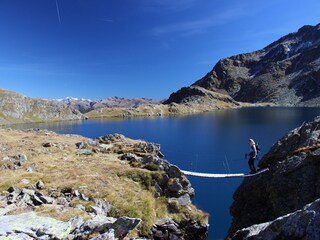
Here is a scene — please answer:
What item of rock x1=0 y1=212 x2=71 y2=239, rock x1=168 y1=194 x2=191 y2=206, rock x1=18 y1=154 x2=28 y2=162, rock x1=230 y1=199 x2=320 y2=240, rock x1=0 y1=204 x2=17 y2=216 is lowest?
rock x1=168 y1=194 x2=191 y2=206

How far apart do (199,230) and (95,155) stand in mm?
18101

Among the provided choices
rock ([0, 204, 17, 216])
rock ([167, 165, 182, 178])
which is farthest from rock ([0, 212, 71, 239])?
rock ([167, 165, 182, 178])

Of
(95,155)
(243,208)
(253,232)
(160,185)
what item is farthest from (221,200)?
(253,232)

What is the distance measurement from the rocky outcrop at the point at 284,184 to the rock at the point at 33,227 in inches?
409

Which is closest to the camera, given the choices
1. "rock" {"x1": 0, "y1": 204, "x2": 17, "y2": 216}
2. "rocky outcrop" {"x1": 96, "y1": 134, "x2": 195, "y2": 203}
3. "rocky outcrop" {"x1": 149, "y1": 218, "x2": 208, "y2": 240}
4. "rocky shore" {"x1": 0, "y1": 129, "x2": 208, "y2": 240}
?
"rocky shore" {"x1": 0, "y1": 129, "x2": 208, "y2": 240}

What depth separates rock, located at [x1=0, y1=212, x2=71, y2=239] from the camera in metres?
12.5

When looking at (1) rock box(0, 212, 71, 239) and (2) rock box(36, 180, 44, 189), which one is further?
(2) rock box(36, 180, 44, 189)

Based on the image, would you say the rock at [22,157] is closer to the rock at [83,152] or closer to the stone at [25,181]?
the rock at [83,152]

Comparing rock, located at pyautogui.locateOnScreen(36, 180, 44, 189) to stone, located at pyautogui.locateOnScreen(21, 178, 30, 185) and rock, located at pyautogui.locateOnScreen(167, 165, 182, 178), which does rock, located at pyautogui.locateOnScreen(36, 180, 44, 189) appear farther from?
rock, located at pyautogui.locateOnScreen(167, 165, 182, 178)

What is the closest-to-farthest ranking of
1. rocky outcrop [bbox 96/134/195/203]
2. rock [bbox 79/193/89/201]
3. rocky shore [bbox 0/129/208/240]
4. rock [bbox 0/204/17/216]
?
rocky shore [bbox 0/129/208/240]
rock [bbox 0/204/17/216]
rock [bbox 79/193/89/201]
rocky outcrop [bbox 96/134/195/203]

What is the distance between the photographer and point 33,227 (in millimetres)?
13180

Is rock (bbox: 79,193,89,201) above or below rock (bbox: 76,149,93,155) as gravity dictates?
below

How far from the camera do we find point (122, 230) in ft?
46.0

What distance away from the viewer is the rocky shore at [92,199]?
542 inches
